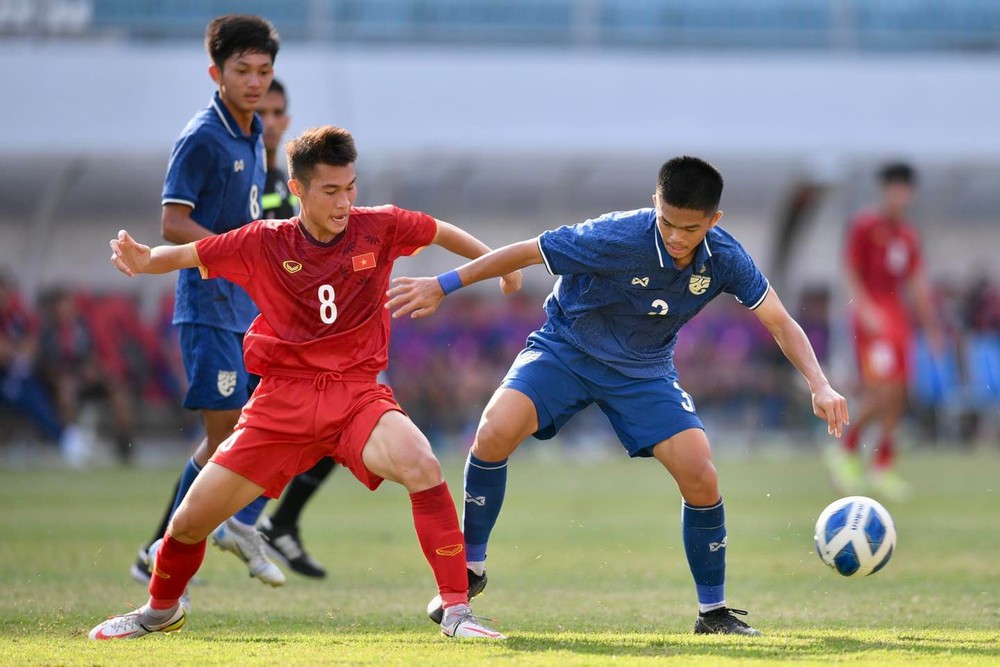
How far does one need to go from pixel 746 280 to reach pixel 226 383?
243cm

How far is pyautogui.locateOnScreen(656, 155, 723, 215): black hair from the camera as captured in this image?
5.47 m

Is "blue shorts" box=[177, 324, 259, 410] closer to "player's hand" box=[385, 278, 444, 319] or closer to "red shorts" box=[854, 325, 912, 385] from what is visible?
"player's hand" box=[385, 278, 444, 319]

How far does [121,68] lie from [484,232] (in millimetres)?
6610

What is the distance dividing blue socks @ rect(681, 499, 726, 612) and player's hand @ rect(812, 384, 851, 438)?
624mm

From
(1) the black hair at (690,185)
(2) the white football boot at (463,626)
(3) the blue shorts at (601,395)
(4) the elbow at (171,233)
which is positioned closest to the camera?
(2) the white football boot at (463,626)

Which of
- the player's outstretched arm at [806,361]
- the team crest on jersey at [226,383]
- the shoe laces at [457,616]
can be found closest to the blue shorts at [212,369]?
the team crest on jersey at [226,383]

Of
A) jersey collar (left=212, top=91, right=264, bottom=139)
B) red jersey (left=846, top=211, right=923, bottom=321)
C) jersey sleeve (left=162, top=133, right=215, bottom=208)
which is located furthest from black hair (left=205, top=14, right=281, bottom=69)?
red jersey (left=846, top=211, right=923, bottom=321)

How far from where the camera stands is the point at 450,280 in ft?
18.8

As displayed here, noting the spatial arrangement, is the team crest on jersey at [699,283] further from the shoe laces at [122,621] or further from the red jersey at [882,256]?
the red jersey at [882,256]

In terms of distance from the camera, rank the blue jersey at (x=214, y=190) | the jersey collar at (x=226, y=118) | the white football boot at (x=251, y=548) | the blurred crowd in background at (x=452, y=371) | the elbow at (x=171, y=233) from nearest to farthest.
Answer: the elbow at (x=171, y=233) → the blue jersey at (x=214, y=190) → the jersey collar at (x=226, y=118) → the white football boot at (x=251, y=548) → the blurred crowd in background at (x=452, y=371)

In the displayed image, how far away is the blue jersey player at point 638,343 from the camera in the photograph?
5590mm

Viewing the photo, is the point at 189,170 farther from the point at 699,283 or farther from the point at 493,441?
the point at 699,283

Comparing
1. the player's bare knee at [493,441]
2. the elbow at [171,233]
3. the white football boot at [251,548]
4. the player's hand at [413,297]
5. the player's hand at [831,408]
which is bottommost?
the white football boot at [251,548]

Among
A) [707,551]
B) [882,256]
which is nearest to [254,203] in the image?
[707,551]
